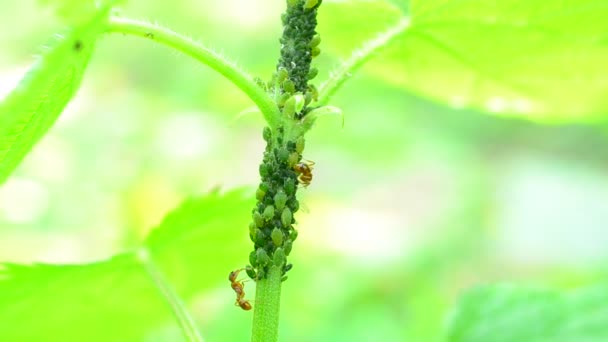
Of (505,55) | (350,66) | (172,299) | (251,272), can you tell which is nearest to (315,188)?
(505,55)

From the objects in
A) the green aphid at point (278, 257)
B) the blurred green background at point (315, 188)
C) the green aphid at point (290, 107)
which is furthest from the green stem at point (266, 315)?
the blurred green background at point (315, 188)

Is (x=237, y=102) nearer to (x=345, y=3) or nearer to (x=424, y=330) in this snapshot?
(x=424, y=330)

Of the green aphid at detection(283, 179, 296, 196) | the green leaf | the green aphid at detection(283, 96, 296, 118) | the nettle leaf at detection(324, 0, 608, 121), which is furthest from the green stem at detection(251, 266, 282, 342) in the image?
the nettle leaf at detection(324, 0, 608, 121)

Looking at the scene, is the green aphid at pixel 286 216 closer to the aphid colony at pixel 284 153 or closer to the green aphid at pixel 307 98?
the aphid colony at pixel 284 153

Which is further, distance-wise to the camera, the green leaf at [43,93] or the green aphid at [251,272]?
the green aphid at [251,272]

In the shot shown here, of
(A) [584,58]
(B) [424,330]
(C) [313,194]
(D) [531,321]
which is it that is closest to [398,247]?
(C) [313,194]

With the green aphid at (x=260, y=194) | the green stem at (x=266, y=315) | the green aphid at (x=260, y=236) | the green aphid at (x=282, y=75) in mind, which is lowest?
the green stem at (x=266, y=315)

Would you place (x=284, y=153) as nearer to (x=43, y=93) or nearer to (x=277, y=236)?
(x=277, y=236)
